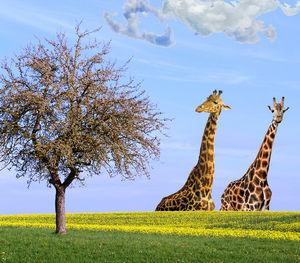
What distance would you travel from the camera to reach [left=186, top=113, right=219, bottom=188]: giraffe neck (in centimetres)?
4167

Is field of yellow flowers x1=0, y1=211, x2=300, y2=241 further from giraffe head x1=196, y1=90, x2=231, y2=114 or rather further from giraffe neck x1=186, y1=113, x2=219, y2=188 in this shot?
giraffe head x1=196, y1=90, x2=231, y2=114

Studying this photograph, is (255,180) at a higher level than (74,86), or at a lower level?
lower

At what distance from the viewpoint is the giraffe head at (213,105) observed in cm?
4303

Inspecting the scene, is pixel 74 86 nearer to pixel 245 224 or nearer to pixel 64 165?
pixel 64 165

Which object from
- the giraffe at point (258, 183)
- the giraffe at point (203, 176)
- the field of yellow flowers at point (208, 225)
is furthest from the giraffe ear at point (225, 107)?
the field of yellow flowers at point (208, 225)

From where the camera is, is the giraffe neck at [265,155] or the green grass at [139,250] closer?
the green grass at [139,250]

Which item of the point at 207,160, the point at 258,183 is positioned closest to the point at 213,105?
the point at 207,160

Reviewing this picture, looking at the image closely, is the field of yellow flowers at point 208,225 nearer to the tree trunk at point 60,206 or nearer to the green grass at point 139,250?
the green grass at point 139,250

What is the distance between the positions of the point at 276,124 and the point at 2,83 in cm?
2859

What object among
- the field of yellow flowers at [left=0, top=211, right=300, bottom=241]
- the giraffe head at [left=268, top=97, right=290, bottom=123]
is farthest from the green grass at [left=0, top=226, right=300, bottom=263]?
the giraffe head at [left=268, top=97, right=290, bottom=123]

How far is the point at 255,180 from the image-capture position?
40.9 metres

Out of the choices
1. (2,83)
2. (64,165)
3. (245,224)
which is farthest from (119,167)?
(245,224)

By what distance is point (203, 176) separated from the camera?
4172 cm

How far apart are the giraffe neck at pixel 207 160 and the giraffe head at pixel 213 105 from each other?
560 mm
